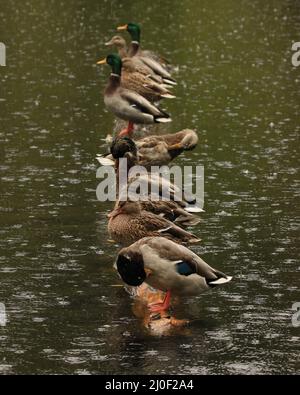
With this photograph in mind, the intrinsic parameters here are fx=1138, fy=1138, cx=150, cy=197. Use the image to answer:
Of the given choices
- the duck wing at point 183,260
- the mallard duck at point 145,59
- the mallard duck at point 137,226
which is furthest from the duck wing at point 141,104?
the duck wing at point 183,260

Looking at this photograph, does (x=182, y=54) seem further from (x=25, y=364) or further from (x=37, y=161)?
(x=25, y=364)

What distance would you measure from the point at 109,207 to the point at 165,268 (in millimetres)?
5048

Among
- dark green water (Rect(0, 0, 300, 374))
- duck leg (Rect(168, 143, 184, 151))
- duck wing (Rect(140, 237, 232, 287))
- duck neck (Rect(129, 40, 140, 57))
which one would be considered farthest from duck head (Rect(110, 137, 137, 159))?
duck neck (Rect(129, 40, 140, 57))

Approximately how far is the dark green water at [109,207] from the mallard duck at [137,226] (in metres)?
0.62

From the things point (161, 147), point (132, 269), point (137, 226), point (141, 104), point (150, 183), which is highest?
point (141, 104)

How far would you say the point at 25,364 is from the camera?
1040 cm

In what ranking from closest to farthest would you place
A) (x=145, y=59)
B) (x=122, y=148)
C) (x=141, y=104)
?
(x=122, y=148), (x=141, y=104), (x=145, y=59)

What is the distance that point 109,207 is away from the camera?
16406 millimetres

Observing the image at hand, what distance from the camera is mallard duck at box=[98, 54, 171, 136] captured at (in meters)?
19.7

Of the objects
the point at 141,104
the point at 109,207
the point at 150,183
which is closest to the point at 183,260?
the point at 150,183

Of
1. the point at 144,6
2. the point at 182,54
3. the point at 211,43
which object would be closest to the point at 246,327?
the point at 182,54

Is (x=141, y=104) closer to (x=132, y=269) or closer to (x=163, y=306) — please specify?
(x=163, y=306)

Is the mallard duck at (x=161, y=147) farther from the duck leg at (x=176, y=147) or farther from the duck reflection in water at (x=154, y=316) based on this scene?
the duck reflection in water at (x=154, y=316)

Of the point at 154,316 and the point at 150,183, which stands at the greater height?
the point at 150,183
